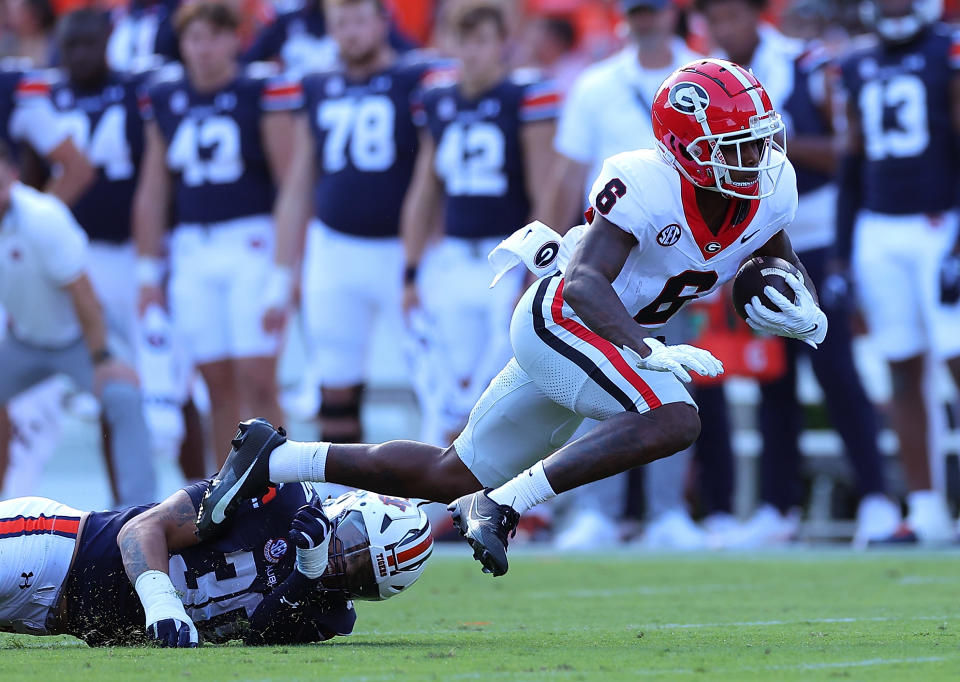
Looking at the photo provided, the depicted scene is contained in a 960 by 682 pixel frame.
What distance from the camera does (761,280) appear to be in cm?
487

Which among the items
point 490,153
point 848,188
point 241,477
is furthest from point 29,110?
point 241,477

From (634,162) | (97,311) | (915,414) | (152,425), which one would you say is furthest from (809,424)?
(634,162)

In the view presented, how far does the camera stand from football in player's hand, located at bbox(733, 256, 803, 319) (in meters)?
4.84

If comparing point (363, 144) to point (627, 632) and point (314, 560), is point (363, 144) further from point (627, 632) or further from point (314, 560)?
point (314, 560)

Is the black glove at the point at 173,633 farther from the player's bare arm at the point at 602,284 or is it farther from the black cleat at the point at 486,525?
the player's bare arm at the point at 602,284

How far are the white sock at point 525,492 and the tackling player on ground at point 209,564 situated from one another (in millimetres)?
223

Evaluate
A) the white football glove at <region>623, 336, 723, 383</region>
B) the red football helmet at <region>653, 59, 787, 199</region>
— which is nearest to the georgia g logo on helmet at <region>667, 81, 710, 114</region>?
the red football helmet at <region>653, 59, 787, 199</region>

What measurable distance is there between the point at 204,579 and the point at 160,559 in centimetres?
17

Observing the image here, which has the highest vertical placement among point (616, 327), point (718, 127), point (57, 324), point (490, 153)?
point (718, 127)

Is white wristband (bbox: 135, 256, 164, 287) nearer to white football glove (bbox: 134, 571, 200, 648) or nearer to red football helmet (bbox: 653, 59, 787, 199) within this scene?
red football helmet (bbox: 653, 59, 787, 199)

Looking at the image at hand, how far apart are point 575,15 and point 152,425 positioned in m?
4.51

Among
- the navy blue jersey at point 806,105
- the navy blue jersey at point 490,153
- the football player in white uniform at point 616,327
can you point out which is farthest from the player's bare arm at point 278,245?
the football player in white uniform at point 616,327

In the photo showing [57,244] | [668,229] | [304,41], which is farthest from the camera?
[304,41]

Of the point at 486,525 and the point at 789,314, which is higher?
the point at 789,314
